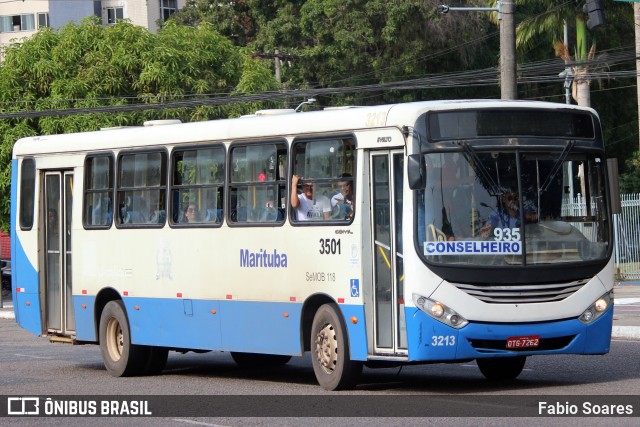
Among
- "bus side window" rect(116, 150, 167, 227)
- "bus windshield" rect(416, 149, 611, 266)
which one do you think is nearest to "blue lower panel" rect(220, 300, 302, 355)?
"bus side window" rect(116, 150, 167, 227)

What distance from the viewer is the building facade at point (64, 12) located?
71.2 meters

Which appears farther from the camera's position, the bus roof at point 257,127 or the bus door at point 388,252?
the bus roof at point 257,127

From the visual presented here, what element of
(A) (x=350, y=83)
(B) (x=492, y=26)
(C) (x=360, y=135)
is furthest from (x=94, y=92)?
(C) (x=360, y=135)

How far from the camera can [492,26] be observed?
55688 mm

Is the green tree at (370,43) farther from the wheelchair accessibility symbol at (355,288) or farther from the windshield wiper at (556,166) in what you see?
the wheelchair accessibility symbol at (355,288)

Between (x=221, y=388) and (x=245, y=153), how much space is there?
2.62 meters

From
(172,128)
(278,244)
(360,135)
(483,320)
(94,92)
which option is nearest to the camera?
(483,320)

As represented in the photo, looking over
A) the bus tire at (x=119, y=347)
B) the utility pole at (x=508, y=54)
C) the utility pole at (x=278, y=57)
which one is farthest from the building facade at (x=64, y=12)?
the bus tire at (x=119, y=347)

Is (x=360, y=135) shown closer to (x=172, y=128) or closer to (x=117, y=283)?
(x=172, y=128)

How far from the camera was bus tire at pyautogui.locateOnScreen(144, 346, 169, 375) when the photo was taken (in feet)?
56.7

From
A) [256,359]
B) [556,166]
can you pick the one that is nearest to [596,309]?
[556,166]

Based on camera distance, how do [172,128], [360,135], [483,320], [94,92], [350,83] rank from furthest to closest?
[350,83] < [94,92] < [172,128] < [360,135] < [483,320]

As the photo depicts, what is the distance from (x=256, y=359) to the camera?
17828 millimetres

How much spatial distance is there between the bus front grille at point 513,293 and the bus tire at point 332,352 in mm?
1421
